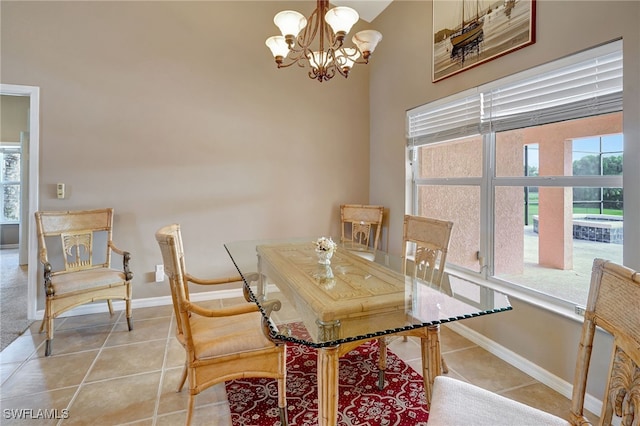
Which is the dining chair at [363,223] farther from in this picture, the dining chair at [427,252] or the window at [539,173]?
the dining chair at [427,252]

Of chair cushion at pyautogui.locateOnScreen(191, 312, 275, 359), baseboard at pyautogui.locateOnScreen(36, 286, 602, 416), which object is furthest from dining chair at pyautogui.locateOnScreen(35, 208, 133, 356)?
chair cushion at pyautogui.locateOnScreen(191, 312, 275, 359)

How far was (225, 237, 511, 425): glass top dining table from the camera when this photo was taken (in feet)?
4.01

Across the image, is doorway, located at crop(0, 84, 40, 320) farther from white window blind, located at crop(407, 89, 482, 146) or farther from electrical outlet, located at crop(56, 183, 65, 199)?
white window blind, located at crop(407, 89, 482, 146)

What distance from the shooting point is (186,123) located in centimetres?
328

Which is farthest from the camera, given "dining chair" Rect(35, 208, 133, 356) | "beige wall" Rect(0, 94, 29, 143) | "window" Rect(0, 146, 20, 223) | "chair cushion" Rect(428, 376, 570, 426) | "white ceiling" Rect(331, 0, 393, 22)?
"window" Rect(0, 146, 20, 223)

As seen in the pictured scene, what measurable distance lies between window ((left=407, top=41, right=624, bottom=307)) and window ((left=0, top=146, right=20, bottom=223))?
24.9 ft

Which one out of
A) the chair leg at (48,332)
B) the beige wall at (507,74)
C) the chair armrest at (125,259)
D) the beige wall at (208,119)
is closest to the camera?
the beige wall at (507,74)

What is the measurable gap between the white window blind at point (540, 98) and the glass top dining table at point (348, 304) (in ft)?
3.84

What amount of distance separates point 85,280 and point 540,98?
136 inches

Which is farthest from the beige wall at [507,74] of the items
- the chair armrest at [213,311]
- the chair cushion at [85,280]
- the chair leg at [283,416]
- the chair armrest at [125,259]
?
the chair cushion at [85,280]

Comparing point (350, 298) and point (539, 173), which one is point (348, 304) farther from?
point (539, 173)

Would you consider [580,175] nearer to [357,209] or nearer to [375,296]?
[375,296]

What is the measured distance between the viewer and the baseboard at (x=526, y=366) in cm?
177

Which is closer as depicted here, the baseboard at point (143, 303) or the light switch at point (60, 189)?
the light switch at point (60, 189)
